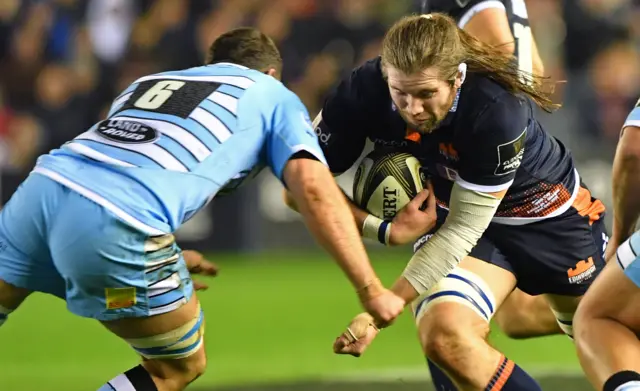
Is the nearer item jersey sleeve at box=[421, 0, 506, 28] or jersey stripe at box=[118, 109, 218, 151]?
jersey stripe at box=[118, 109, 218, 151]

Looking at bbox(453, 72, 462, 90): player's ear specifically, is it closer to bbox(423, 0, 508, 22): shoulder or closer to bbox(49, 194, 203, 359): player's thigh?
bbox(49, 194, 203, 359): player's thigh

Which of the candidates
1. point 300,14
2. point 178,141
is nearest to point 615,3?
point 300,14

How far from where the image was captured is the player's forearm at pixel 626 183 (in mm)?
5434

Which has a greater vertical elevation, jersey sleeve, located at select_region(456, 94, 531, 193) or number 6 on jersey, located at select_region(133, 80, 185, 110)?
Result: number 6 on jersey, located at select_region(133, 80, 185, 110)

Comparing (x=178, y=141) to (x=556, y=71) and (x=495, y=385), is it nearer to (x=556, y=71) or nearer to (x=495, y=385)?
(x=495, y=385)

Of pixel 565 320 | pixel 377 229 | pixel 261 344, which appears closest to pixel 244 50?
pixel 377 229

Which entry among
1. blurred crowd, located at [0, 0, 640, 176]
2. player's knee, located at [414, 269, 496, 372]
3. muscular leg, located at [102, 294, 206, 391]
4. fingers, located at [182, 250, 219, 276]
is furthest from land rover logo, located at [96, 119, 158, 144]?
blurred crowd, located at [0, 0, 640, 176]

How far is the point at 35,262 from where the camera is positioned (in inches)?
190

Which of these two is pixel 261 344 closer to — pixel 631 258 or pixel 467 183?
pixel 467 183

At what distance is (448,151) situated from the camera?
538 centimetres

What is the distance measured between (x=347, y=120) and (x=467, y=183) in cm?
65

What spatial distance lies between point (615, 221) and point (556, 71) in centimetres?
870

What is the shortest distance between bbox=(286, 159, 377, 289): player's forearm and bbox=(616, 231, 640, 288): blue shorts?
0.94m

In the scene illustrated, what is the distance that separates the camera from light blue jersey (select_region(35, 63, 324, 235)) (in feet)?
15.1
